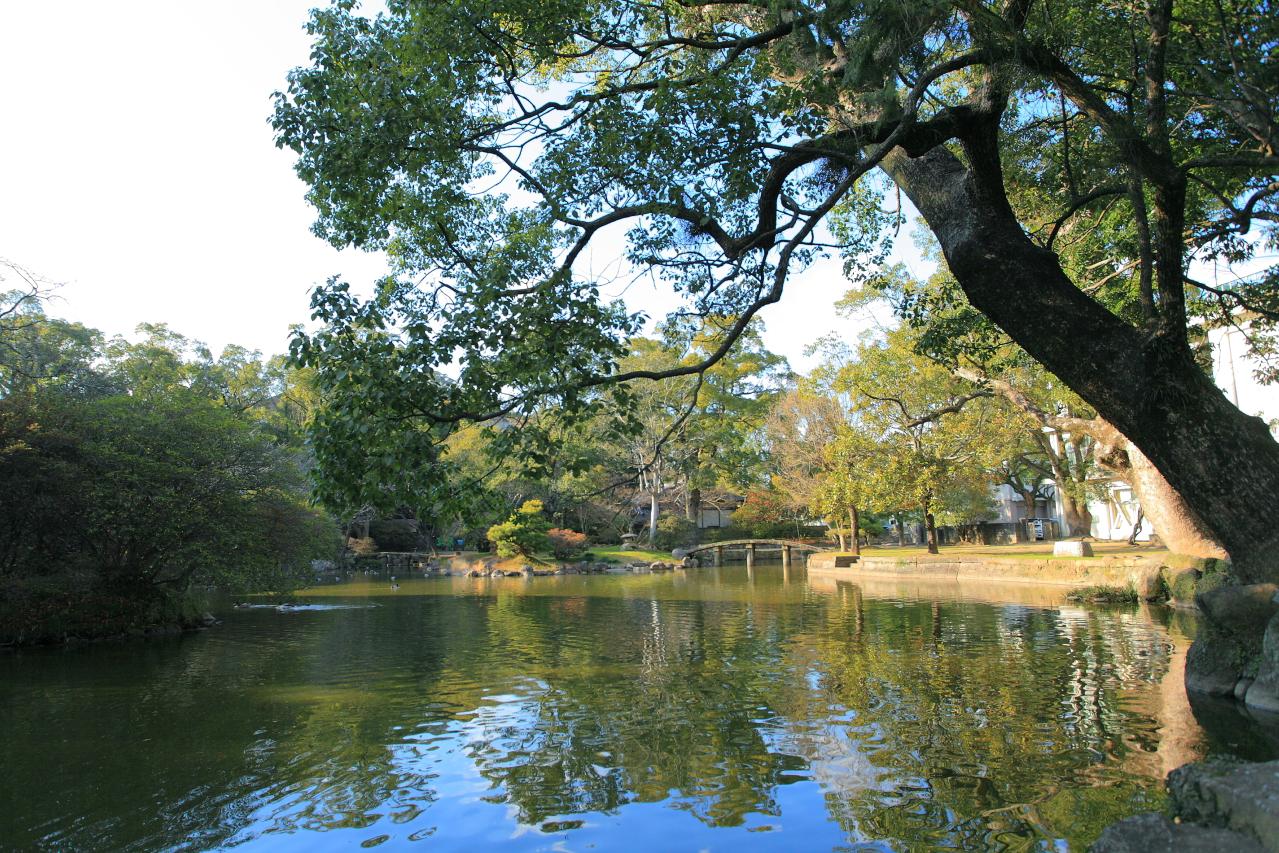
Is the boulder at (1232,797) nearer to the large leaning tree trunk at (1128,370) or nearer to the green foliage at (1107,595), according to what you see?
the large leaning tree trunk at (1128,370)

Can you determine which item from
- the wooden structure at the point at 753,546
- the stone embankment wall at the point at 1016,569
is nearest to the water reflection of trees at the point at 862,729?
the stone embankment wall at the point at 1016,569

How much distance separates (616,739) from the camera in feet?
24.4

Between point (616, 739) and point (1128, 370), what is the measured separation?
5349 mm

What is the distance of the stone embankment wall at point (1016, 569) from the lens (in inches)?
682

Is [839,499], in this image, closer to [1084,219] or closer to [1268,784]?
[1084,219]

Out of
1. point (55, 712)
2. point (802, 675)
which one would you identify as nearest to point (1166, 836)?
point (802, 675)

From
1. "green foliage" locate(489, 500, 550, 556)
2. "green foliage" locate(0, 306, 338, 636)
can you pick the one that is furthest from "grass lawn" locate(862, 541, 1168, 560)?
"green foliage" locate(0, 306, 338, 636)

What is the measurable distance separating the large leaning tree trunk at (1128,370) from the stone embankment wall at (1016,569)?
1221 cm

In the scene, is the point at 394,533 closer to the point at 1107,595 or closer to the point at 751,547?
the point at 751,547

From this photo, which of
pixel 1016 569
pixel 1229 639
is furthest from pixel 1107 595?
pixel 1229 639

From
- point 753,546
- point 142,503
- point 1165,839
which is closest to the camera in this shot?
point 1165,839

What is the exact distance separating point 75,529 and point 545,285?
13643 millimetres

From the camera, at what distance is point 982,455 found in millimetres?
25094

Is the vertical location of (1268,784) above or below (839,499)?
below
